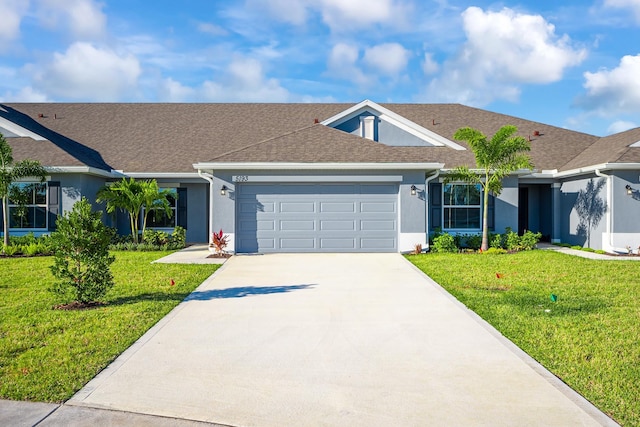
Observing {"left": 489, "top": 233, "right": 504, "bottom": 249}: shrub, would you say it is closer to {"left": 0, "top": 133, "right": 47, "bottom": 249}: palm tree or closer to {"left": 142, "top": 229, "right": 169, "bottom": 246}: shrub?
{"left": 142, "top": 229, "right": 169, "bottom": 246}: shrub

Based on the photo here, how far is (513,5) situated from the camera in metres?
15.8

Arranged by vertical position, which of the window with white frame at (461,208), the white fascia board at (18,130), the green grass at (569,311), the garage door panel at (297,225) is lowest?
the green grass at (569,311)

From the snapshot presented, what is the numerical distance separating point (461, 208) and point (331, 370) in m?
14.1

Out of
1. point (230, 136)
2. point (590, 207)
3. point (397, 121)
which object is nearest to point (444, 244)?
point (590, 207)

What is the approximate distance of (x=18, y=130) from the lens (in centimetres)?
1912

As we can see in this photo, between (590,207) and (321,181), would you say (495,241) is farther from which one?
(321,181)

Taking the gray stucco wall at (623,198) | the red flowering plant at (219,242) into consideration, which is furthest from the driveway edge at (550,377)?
the gray stucco wall at (623,198)

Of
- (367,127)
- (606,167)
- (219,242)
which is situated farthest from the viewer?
(367,127)

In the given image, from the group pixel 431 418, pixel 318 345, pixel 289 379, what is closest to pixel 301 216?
pixel 318 345

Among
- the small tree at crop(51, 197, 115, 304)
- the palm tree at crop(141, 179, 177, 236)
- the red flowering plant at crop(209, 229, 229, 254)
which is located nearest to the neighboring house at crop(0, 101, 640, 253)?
the red flowering plant at crop(209, 229, 229, 254)

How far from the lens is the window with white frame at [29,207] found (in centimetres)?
1788

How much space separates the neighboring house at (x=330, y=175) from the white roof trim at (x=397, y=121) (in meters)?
0.04

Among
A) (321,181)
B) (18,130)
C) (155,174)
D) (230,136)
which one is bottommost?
(321,181)

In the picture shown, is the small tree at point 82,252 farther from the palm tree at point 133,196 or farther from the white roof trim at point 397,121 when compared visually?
the white roof trim at point 397,121
